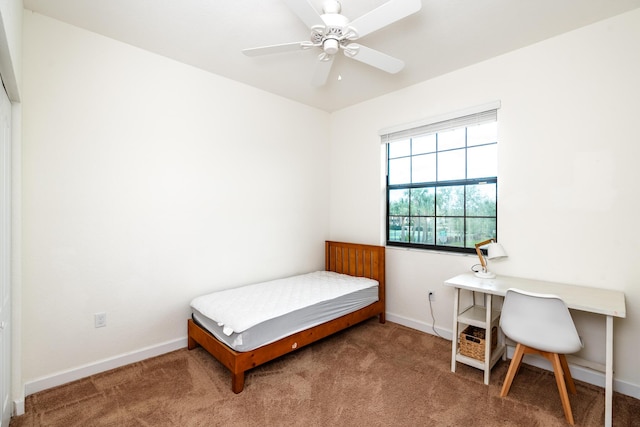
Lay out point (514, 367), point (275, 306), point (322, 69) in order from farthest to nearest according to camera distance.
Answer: point (275, 306) → point (322, 69) → point (514, 367)

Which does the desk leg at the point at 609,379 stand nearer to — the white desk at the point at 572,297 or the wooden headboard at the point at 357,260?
the white desk at the point at 572,297

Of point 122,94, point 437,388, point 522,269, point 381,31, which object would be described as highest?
point 381,31

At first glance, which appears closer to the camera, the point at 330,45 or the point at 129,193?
the point at 330,45

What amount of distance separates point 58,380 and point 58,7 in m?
2.54

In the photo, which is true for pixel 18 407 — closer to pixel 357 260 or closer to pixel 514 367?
pixel 357 260

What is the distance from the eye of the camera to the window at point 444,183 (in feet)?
9.12

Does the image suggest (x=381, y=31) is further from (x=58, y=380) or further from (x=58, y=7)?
(x=58, y=380)

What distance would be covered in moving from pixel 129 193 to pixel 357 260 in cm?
240

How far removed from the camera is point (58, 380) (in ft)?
6.96

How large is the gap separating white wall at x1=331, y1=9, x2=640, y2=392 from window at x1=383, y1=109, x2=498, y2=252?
16cm

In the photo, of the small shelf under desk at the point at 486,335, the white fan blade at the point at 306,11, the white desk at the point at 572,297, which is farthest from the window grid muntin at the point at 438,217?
the white fan blade at the point at 306,11

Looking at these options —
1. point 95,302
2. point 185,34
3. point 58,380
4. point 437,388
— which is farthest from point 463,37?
point 58,380

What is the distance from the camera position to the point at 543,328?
1818 millimetres

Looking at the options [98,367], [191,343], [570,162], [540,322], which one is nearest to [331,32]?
[570,162]
